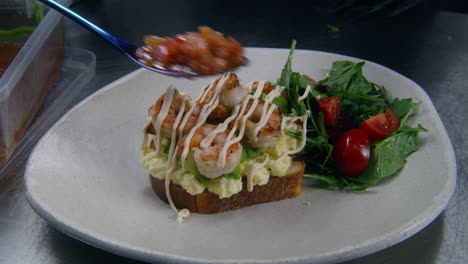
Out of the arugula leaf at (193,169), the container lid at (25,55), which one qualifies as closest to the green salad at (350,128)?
the arugula leaf at (193,169)

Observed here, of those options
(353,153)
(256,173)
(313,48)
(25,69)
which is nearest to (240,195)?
(256,173)

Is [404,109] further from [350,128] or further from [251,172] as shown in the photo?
[251,172]

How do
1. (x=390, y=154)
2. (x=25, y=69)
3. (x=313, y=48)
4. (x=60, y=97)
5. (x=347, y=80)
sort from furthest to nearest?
1. (x=313, y=48)
2. (x=60, y=97)
3. (x=347, y=80)
4. (x=25, y=69)
5. (x=390, y=154)

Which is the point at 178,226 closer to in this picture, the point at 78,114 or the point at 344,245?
the point at 344,245

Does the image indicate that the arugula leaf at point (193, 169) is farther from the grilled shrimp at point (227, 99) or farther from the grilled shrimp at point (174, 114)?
the grilled shrimp at point (227, 99)

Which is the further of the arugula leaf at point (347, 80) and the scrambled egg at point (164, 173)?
the arugula leaf at point (347, 80)
